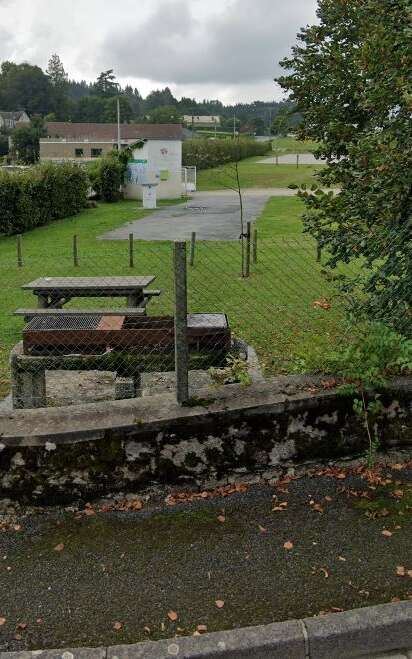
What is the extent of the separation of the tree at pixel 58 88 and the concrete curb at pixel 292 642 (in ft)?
411

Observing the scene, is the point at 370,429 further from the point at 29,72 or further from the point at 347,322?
the point at 29,72

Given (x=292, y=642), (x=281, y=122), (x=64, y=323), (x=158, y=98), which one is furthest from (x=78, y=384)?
(x=158, y=98)

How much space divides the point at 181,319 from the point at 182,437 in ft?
2.26

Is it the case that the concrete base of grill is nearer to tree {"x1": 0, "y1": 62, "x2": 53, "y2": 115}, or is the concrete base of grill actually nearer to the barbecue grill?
the barbecue grill

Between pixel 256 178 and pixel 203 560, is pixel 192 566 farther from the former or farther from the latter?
pixel 256 178

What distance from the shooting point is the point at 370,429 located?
4.01 meters

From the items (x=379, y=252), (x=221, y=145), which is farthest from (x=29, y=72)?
(x=379, y=252)

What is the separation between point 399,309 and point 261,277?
9.04m

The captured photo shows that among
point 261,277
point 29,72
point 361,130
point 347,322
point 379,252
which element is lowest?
point 261,277

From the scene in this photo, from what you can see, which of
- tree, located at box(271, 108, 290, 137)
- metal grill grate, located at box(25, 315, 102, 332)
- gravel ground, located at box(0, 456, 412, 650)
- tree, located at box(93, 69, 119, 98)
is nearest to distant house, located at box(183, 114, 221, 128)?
tree, located at box(93, 69, 119, 98)

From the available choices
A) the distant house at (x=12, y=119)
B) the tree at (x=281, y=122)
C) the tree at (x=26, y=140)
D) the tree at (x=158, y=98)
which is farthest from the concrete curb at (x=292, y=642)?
the tree at (x=158, y=98)

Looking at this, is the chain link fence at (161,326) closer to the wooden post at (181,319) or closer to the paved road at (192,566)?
the wooden post at (181,319)

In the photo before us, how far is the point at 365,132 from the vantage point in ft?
15.0

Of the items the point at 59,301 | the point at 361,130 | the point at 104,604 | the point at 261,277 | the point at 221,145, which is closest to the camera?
the point at 104,604
